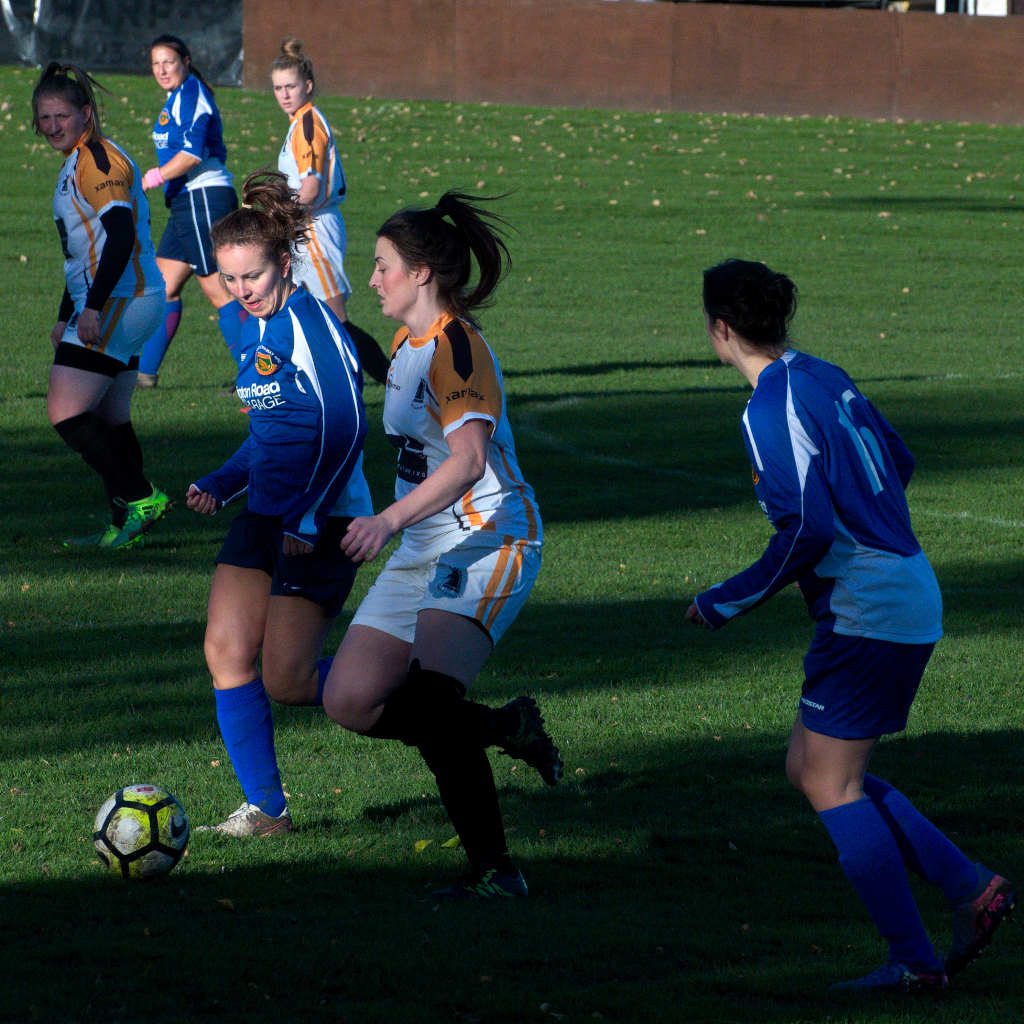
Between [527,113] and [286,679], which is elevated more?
[286,679]

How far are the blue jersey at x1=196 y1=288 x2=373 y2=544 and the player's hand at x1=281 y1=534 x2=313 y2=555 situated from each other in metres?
0.02

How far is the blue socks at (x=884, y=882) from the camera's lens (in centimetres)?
407

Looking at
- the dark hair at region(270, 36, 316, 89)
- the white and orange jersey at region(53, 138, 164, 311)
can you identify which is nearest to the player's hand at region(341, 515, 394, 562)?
the white and orange jersey at region(53, 138, 164, 311)

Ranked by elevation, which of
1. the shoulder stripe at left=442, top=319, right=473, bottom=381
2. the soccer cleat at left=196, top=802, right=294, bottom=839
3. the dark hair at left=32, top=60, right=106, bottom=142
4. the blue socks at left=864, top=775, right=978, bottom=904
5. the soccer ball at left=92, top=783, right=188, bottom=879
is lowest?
the soccer cleat at left=196, top=802, right=294, bottom=839

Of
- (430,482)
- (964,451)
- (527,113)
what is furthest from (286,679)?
(527,113)

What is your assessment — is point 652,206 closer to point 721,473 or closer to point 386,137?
point 386,137

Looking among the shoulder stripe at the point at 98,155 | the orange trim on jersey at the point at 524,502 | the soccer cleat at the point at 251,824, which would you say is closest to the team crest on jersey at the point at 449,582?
the orange trim on jersey at the point at 524,502

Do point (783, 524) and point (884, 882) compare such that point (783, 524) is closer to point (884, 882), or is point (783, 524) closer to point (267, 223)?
point (884, 882)

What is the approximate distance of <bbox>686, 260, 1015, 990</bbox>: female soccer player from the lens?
13.1ft

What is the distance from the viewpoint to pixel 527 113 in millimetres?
33406

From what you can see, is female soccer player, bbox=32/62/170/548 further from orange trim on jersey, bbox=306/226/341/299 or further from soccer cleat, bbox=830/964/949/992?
soccer cleat, bbox=830/964/949/992

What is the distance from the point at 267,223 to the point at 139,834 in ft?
5.85

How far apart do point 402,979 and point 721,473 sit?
22.5ft

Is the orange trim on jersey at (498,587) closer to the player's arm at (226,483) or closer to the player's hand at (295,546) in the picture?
the player's hand at (295,546)
